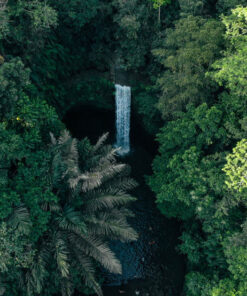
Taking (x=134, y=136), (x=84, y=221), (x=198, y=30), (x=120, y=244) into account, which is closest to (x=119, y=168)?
(x=84, y=221)

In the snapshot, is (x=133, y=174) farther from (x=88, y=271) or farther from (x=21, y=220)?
(x=21, y=220)

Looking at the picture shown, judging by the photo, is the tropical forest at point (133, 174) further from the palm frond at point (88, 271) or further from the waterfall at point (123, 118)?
the waterfall at point (123, 118)

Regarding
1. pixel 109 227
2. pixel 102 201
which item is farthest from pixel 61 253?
Result: pixel 102 201

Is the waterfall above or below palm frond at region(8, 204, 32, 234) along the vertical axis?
above

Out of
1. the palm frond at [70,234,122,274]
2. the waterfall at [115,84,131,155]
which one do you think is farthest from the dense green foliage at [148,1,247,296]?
the waterfall at [115,84,131,155]

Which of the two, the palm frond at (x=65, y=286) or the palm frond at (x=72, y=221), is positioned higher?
the palm frond at (x=72, y=221)

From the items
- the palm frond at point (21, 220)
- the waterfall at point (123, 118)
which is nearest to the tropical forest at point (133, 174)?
the palm frond at point (21, 220)

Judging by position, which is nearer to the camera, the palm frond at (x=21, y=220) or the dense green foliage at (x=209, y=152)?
the palm frond at (x=21, y=220)

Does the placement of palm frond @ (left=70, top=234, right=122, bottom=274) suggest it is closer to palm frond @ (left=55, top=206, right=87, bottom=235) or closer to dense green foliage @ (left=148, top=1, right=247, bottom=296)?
palm frond @ (left=55, top=206, right=87, bottom=235)
